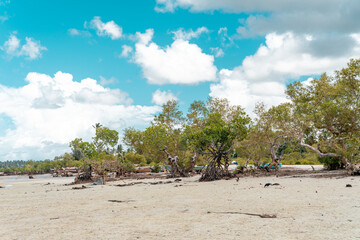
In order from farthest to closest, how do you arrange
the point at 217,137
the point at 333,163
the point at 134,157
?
the point at 134,157
the point at 333,163
the point at 217,137

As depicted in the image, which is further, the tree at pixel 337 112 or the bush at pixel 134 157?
the bush at pixel 134 157

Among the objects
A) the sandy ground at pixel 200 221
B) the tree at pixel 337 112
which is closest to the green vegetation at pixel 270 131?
the tree at pixel 337 112

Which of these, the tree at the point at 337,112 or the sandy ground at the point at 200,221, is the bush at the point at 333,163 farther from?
the sandy ground at the point at 200,221

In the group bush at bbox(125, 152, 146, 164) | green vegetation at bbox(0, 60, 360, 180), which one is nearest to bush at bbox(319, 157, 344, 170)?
green vegetation at bbox(0, 60, 360, 180)

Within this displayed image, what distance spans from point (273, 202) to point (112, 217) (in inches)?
225

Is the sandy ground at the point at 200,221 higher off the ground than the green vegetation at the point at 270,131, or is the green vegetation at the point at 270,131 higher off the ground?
the green vegetation at the point at 270,131

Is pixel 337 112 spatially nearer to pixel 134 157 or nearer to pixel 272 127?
pixel 272 127

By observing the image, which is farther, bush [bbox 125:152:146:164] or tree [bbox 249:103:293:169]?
bush [bbox 125:152:146:164]

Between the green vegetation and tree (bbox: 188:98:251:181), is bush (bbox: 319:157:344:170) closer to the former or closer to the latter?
the green vegetation

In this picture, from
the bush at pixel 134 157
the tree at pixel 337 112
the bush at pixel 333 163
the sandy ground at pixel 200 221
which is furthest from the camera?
the bush at pixel 134 157

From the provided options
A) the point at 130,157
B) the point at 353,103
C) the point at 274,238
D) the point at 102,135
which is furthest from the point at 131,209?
the point at 130,157

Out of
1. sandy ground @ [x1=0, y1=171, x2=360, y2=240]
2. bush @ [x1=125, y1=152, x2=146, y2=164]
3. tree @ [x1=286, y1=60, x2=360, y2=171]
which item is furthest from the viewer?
bush @ [x1=125, y1=152, x2=146, y2=164]

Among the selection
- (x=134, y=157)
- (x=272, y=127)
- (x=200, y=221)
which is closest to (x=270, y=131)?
(x=272, y=127)

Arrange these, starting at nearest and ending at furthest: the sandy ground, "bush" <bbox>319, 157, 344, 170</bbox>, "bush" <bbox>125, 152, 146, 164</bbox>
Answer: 1. the sandy ground
2. "bush" <bbox>319, 157, 344, 170</bbox>
3. "bush" <bbox>125, 152, 146, 164</bbox>
